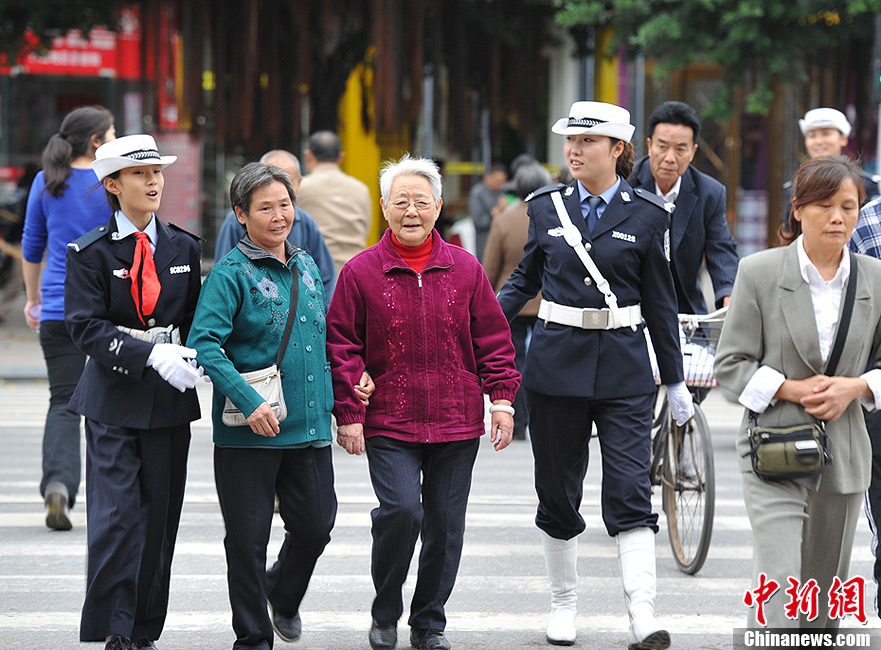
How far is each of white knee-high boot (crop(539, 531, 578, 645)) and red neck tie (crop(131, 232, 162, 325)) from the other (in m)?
1.79

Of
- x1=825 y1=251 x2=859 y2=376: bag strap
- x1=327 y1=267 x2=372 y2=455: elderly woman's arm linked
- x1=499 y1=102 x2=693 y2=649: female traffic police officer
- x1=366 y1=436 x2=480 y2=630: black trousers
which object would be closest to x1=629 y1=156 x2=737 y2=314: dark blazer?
x1=499 y1=102 x2=693 y2=649: female traffic police officer

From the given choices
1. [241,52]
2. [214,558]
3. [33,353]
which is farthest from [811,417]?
[241,52]

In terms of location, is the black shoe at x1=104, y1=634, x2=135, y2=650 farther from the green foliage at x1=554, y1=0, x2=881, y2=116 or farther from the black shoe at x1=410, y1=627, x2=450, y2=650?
the green foliage at x1=554, y1=0, x2=881, y2=116

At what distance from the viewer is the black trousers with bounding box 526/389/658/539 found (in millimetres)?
5070

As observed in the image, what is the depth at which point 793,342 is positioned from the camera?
421cm

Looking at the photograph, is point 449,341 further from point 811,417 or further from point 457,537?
point 811,417

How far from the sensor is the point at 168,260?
475 centimetres

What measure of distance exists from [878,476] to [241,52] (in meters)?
13.6

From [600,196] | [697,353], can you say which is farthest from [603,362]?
[697,353]

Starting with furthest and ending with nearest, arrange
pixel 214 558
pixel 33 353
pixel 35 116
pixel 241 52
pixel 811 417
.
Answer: pixel 35 116 → pixel 241 52 → pixel 33 353 → pixel 214 558 → pixel 811 417

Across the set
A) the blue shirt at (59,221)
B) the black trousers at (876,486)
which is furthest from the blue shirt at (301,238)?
the black trousers at (876,486)

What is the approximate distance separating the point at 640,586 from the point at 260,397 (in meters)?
1.54

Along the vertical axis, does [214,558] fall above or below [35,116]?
below
